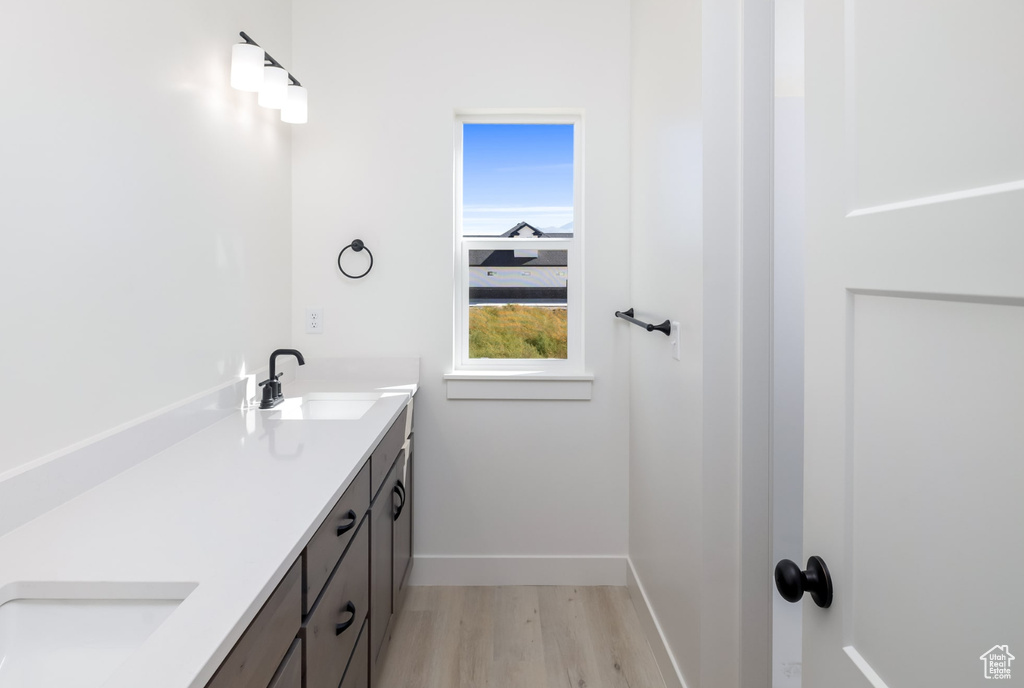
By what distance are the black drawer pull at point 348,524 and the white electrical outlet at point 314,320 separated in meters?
1.30

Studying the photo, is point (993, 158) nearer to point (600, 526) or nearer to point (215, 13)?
point (215, 13)

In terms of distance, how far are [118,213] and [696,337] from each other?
146cm

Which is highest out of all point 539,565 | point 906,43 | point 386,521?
point 906,43

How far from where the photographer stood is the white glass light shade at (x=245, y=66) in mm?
1826

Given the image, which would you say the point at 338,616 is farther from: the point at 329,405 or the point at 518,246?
the point at 518,246

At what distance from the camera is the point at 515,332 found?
264 cm

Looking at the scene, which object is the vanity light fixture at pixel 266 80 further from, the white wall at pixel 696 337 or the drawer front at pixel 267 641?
the drawer front at pixel 267 641

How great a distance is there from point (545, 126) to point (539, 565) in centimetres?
192

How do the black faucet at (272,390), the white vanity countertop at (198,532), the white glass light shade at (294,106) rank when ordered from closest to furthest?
1. the white vanity countertop at (198,532)
2. the black faucet at (272,390)
3. the white glass light shade at (294,106)

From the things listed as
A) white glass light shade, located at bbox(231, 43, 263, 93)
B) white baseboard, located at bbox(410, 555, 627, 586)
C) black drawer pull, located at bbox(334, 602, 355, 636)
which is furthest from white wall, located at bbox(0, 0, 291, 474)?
white baseboard, located at bbox(410, 555, 627, 586)

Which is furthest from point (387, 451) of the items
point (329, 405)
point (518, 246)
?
point (518, 246)

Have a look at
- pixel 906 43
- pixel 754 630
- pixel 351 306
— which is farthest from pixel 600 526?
pixel 906 43

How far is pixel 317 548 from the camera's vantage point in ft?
3.49

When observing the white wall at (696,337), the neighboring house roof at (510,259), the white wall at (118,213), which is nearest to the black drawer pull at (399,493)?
the white wall at (118,213)
